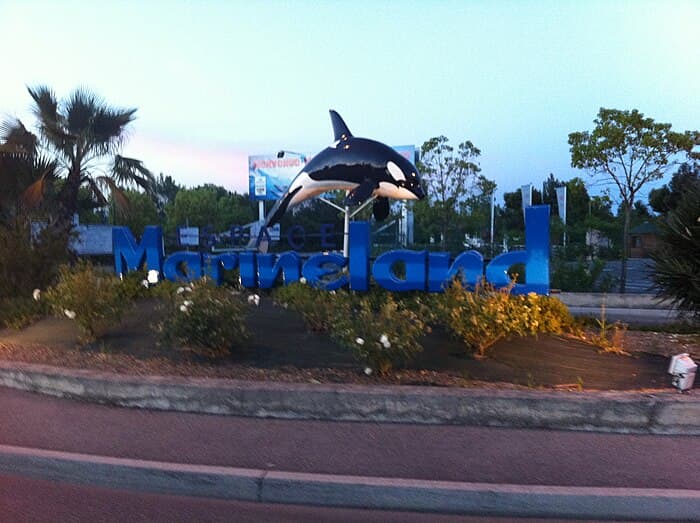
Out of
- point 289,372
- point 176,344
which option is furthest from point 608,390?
point 176,344

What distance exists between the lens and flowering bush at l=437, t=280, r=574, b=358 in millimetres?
7004

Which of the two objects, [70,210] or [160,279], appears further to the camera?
[70,210]

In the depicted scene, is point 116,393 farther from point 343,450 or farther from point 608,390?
point 608,390

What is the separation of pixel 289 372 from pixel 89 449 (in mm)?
2215

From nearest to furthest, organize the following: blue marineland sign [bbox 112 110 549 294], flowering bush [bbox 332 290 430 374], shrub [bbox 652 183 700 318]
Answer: flowering bush [bbox 332 290 430 374]
shrub [bbox 652 183 700 318]
blue marineland sign [bbox 112 110 549 294]

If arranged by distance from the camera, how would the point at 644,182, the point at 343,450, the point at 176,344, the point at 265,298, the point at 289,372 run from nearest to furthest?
the point at 343,450, the point at 289,372, the point at 176,344, the point at 265,298, the point at 644,182

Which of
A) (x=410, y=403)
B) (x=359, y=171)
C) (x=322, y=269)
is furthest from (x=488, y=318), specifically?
(x=359, y=171)

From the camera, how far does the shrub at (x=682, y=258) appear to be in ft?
26.7

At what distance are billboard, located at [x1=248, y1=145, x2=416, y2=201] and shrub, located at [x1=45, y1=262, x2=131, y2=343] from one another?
29.4 metres

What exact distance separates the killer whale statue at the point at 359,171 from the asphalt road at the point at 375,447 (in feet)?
31.6

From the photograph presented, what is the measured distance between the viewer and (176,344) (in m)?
7.09

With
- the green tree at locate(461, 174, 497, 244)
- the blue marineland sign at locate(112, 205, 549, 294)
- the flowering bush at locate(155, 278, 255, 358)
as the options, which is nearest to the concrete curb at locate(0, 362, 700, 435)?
the flowering bush at locate(155, 278, 255, 358)

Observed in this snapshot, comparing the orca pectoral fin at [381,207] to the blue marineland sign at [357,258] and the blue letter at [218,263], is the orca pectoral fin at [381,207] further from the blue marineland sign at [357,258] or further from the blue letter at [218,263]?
the blue letter at [218,263]

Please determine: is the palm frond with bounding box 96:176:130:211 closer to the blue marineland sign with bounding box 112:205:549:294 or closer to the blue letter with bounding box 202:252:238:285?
the blue marineland sign with bounding box 112:205:549:294
